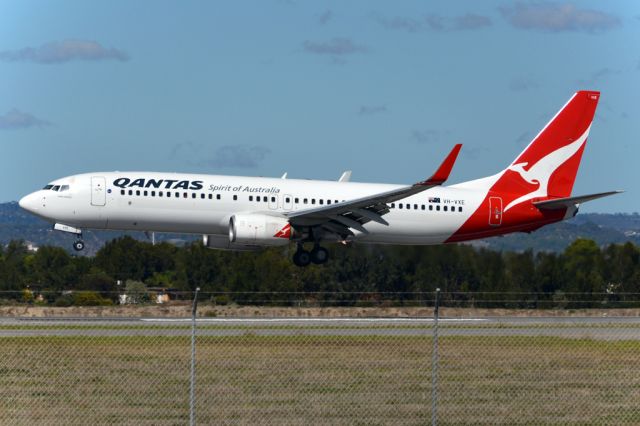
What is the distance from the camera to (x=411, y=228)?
148 feet

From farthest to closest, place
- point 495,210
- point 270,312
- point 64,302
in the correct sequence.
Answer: point 495,210
point 270,312
point 64,302

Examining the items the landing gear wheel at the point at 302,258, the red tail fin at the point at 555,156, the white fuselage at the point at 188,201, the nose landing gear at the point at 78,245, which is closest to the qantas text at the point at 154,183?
the white fuselage at the point at 188,201

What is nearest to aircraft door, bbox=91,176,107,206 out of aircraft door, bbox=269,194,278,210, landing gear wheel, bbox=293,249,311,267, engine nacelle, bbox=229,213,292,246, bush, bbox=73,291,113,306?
bush, bbox=73,291,113,306

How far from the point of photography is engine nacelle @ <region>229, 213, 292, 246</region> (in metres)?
41.8

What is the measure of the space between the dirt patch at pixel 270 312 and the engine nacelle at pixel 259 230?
235 cm

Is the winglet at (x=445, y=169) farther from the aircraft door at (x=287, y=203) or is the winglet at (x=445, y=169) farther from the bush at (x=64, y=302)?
the bush at (x=64, y=302)

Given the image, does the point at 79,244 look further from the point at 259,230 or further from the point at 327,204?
the point at 327,204

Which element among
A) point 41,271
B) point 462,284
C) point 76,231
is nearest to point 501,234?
point 462,284

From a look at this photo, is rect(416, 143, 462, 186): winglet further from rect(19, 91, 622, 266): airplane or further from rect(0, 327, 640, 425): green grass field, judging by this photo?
rect(0, 327, 640, 425): green grass field

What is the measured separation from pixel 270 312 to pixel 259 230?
2930 millimetres

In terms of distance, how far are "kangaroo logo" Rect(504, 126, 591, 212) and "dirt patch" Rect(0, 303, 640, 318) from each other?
494cm

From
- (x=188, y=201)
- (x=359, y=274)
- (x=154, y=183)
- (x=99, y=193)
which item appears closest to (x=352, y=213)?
(x=188, y=201)

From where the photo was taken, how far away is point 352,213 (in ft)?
141

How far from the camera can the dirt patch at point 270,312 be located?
128 ft
